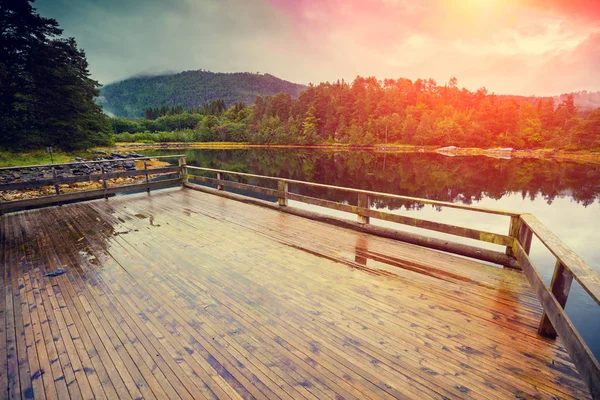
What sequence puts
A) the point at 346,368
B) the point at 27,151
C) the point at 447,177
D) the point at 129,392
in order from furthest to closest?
the point at 447,177
the point at 27,151
the point at 346,368
the point at 129,392

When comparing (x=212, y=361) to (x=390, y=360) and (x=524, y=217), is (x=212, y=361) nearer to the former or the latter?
(x=390, y=360)

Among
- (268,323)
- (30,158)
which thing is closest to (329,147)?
(30,158)

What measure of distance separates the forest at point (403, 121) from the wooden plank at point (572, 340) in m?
84.4

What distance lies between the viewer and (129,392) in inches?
87.6

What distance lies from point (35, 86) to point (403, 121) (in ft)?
290

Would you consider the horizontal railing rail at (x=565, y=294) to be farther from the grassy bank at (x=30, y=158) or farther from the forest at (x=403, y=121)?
the forest at (x=403, y=121)

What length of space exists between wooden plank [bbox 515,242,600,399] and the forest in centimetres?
8440

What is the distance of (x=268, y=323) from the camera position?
10.1 ft

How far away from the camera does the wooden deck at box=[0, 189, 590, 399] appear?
2287mm

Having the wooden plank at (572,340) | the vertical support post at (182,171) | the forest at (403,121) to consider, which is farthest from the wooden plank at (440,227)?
the forest at (403,121)

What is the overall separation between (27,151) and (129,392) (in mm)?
39620

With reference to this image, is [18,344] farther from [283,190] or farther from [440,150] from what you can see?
[440,150]

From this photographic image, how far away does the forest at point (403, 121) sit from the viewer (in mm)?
Answer: 77438

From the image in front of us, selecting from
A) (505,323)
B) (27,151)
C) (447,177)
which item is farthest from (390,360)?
(27,151)
